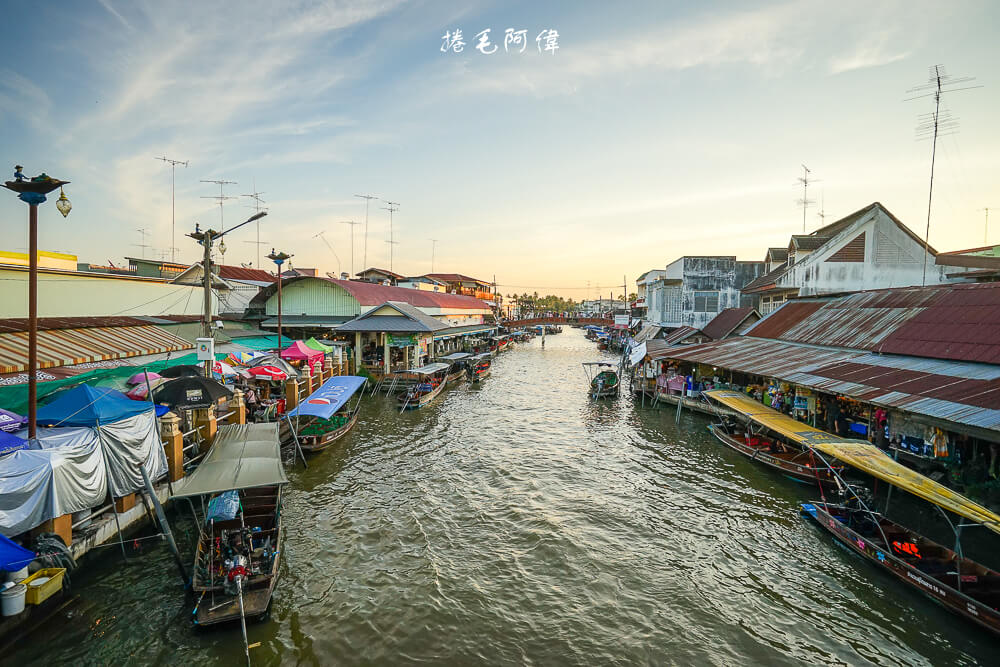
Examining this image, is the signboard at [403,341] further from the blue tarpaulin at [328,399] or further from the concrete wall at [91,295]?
the concrete wall at [91,295]

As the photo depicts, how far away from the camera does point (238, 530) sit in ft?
37.2

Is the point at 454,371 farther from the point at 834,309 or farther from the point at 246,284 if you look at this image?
the point at 834,309

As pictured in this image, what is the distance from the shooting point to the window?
5016cm

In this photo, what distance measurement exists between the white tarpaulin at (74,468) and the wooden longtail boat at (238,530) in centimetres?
188

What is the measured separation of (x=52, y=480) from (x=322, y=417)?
10201 mm

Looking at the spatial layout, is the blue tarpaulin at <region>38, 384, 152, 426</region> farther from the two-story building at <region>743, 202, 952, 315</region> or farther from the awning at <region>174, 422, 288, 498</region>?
the two-story building at <region>743, 202, 952, 315</region>

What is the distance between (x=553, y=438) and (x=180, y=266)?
41797 mm

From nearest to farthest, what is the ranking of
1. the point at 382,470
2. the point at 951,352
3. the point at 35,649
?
the point at 35,649 < the point at 951,352 < the point at 382,470

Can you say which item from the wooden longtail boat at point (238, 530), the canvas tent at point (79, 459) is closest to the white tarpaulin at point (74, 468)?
the canvas tent at point (79, 459)

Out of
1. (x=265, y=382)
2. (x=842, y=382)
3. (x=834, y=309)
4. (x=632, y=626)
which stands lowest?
(x=632, y=626)

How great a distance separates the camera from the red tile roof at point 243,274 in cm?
4534

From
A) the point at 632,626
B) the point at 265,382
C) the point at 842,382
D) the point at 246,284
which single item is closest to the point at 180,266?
the point at 246,284

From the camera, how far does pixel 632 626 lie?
10453 millimetres

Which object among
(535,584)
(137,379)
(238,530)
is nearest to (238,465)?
(238,530)
